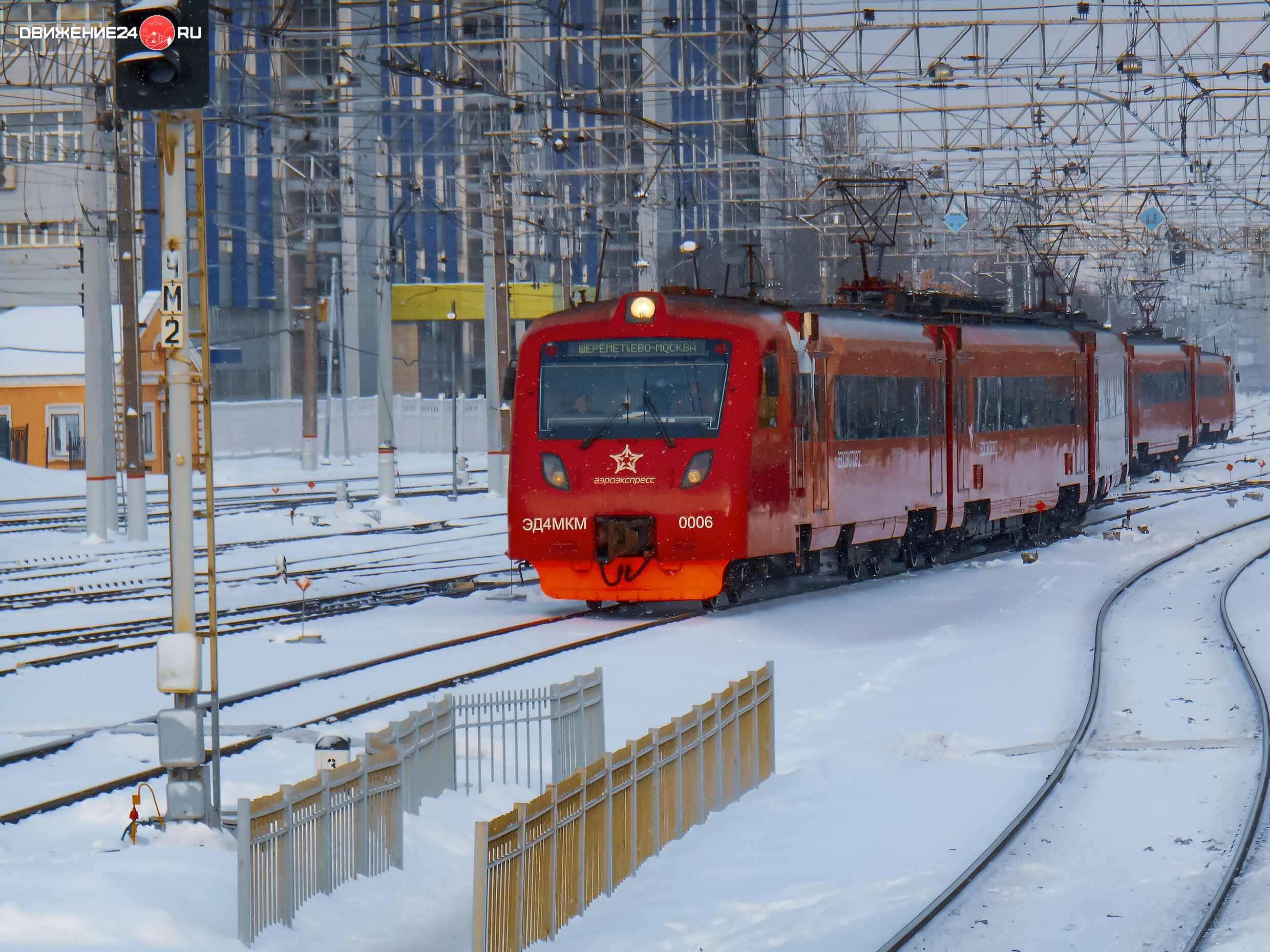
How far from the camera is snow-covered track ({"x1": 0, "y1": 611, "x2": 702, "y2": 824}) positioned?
11344mm

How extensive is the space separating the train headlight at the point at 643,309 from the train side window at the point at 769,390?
4.04ft

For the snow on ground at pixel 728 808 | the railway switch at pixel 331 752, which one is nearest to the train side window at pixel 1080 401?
the snow on ground at pixel 728 808

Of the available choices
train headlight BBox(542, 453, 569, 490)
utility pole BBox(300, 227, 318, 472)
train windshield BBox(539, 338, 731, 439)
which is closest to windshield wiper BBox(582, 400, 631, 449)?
train windshield BBox(539, 338, 731, 439)

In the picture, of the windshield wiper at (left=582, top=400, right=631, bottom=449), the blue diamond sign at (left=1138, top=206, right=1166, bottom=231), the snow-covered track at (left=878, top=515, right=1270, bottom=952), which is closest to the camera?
the snow-covered track at (left=878, top=515, right=1270, bottom=952)

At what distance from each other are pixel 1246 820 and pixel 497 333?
28.7 metres

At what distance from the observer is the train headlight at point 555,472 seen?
19.8 metres

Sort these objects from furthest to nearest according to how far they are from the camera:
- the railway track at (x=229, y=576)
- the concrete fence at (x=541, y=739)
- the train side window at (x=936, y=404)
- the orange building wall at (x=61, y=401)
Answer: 1. the orange building wall at (x=61, y=401)
2. the train side window at (x=936, y=404)
3. the railway track at (x=229, y=576)
4. the concrete fence at (x=541, y=739)

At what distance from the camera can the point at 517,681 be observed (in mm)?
16172

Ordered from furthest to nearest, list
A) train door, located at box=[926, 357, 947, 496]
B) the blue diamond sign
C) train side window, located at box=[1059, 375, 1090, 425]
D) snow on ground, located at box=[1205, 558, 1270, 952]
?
the blue diamond sign, train side window, located at box=[1059, 375, 1090, 425], train door, located at box=[926, 357, 947, 496], snow on ground, located at box=[1205, 558, 1270, 952]

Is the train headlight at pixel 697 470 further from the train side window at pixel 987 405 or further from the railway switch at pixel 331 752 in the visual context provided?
the railway switch at pixel 331 752

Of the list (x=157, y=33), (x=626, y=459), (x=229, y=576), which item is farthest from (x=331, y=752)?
(x=229, y=576)

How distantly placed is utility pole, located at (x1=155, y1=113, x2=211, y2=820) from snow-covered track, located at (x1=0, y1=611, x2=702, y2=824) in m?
0.99

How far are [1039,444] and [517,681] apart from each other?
612 inches

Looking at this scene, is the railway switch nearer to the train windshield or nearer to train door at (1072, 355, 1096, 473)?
the train windshield
